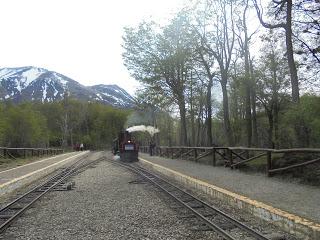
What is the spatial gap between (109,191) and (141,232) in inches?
313

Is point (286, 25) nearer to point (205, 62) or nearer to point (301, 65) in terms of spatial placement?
point (301, 65)

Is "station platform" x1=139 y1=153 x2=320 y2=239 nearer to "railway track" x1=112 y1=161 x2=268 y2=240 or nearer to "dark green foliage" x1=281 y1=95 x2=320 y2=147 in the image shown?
"railway track" x1=112 y1=161 x2=268 y2=240

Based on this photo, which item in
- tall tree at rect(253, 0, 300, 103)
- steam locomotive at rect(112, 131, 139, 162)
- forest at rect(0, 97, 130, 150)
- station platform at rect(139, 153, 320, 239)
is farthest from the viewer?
forest at rect(0, 97, 130, 150)

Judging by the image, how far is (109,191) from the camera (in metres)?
18.5

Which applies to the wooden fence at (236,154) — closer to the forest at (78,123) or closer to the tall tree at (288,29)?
the tall tree at (288,29)

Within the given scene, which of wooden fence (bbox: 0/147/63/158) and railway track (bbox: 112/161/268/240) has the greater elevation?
wooden fence (bbox: 0/147/63/158)

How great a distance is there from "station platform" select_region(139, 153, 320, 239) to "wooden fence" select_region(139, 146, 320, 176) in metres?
0.66

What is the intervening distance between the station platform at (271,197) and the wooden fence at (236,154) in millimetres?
663

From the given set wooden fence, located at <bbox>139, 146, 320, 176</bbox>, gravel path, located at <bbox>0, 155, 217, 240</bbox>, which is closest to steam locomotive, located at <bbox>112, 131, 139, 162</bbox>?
wooden fence, located at <bbox>139, 146, 320, 176</bbox>

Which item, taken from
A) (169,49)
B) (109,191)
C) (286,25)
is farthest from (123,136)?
(109,191)

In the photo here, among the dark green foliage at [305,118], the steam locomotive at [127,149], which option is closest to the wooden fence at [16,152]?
the steam locomotive at [127,149]

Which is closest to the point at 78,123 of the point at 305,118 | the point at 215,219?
the point at 305,118

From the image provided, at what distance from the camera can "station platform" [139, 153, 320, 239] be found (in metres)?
9.71

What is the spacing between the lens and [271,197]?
525 inches
